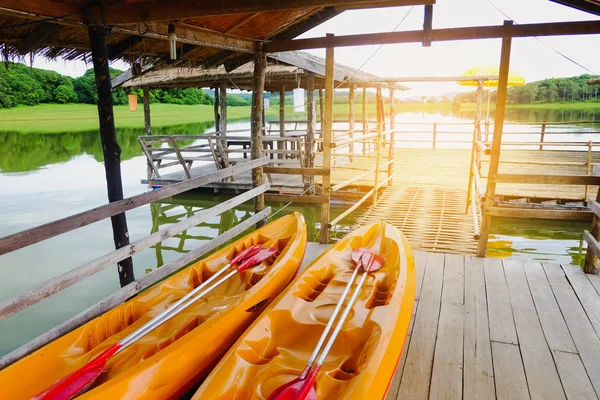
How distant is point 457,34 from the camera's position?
10.7 feet

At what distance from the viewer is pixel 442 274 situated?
335cm

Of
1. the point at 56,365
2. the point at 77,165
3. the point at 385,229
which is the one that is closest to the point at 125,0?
the point at 56,365

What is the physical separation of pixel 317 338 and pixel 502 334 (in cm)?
124

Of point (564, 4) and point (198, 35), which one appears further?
point (198, 35)

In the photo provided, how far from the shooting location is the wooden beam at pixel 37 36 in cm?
287

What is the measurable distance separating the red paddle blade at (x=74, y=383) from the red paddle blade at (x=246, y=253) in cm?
120

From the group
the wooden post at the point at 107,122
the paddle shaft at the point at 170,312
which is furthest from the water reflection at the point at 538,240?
the wooden post at the point at 107,122

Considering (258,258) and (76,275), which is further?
(258,258)

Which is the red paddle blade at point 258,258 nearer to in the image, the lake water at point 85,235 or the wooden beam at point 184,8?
the wooden beam at point 184,8

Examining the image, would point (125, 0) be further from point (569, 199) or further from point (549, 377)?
point (569, 199)

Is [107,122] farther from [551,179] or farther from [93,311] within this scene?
[551,179]

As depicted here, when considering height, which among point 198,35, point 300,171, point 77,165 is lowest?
point 77,165

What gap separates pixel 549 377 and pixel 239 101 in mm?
55700

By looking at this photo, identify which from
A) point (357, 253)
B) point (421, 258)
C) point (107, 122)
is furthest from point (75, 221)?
point (421, 258)
